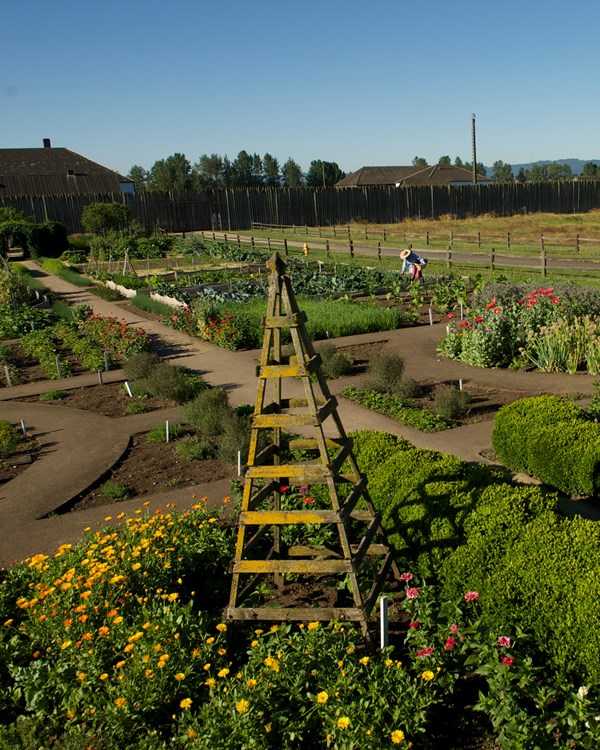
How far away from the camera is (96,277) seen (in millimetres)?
28328

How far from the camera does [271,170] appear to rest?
12494cm

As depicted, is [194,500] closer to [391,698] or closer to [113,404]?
[391,698]

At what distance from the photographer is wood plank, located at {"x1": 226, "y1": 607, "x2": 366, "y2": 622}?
4.87 metres

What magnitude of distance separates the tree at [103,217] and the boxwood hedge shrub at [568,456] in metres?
32.8

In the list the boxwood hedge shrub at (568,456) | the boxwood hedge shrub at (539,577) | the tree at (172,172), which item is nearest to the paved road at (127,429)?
the boxwood hedge shrub at (568,456)

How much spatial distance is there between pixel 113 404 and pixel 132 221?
103 feet

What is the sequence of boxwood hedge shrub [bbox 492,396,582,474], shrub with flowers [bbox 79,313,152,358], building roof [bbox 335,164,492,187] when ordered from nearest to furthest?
boxwood hedge shrub [bbox 492,396,582,474]
shrub with flowers [bbox 79,313,152,358]
building roof [bbox 335,164,492,187]

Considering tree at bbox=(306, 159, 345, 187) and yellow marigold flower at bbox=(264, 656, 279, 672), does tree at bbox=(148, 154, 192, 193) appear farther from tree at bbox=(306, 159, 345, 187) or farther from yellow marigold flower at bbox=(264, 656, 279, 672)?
yellow marigold flower at bbox=(264, 656, 279, 672)

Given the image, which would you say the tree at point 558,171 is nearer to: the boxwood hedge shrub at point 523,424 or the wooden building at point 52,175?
the wooden building at point 52,175

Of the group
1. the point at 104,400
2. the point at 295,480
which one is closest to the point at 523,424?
the point at 295,480

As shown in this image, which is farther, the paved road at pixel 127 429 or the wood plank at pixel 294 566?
the paved road at pixel 127 429

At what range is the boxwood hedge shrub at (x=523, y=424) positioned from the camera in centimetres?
776

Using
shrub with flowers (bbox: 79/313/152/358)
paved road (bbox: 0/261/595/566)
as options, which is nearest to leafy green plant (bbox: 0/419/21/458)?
paved road (bbox: 0/261/595/566)

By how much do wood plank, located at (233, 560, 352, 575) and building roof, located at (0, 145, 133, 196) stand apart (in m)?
52.9
